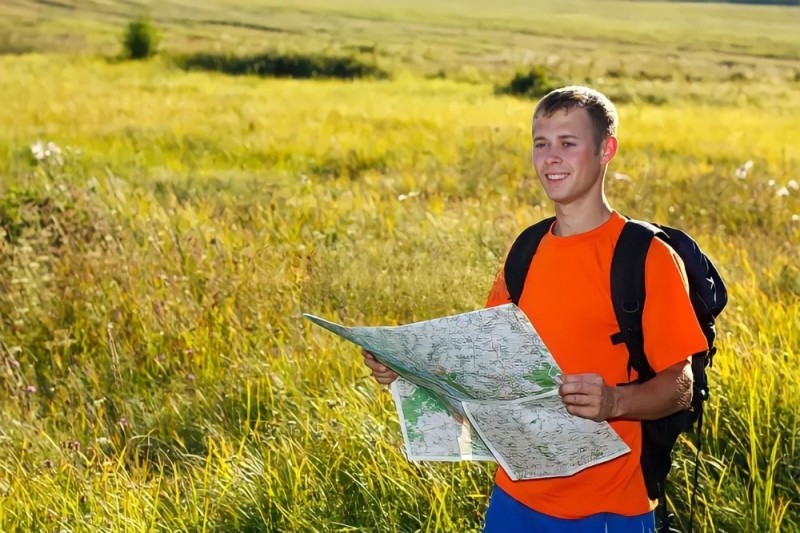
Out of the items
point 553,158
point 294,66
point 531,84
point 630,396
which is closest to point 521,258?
point 553,158

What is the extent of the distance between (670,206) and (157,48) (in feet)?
85.5

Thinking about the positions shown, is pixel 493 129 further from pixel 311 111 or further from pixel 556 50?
pixel 556 50

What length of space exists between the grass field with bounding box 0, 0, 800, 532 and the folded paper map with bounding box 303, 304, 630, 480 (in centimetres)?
82

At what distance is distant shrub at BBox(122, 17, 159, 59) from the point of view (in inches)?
1229

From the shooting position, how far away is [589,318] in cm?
223

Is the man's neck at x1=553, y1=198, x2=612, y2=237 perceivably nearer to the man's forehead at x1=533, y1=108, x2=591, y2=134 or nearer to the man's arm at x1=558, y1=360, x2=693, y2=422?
the man's forehead at x1=533, y1=108, x2=591, y2=134

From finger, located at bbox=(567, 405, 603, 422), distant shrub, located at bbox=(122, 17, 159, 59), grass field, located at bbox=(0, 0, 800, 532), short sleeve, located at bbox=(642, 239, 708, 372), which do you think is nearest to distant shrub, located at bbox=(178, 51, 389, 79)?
distant shrub, located at bbox=(122, 17, 159, 59)

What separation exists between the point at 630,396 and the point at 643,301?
0.66 feet

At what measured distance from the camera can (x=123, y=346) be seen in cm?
475

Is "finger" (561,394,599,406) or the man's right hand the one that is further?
the man's right hand

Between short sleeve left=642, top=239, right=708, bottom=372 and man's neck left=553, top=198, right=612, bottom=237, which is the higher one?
man's neck left=553, top=198, right=612, bottom=237

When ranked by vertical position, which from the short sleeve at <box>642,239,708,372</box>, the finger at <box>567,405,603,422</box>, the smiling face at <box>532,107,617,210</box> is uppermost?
the smiling face at <box>532,107,617,210</box>

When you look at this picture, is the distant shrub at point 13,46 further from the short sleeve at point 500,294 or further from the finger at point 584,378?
the finger at point 584,378

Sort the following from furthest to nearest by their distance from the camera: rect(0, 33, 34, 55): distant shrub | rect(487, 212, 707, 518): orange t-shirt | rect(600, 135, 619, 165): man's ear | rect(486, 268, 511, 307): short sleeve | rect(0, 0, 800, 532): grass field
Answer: rect(0, 33, 34, 55): distant shrub, rect(0, 0, 800, 532): grass field, rect(486, 268, 511, 307): short sleeve, rect(600, 135, 619, 165): man's ear, rect(487, 212, 707, 518): orange t-shirt
